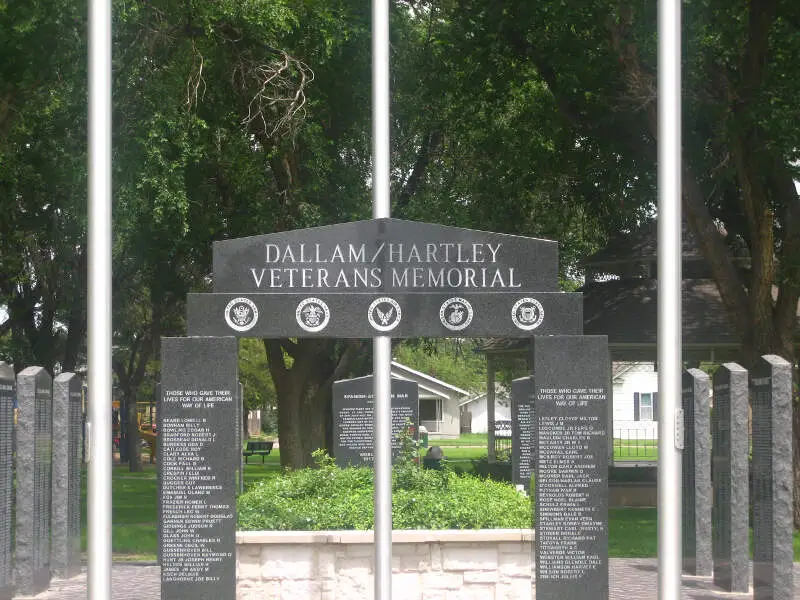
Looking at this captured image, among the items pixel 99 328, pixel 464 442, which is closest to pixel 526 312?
pixel 99 328

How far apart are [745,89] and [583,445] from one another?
976 cm

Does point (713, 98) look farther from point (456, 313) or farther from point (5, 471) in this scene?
point (5, 471)

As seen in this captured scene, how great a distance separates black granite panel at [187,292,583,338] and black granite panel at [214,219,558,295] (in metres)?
0.10

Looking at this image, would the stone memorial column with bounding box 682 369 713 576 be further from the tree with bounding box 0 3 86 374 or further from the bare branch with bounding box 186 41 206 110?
the tree with bounding box 0 3 86 374

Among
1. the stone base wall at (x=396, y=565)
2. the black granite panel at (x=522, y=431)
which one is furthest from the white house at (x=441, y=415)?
the stone base wall at (x=396, y=565)

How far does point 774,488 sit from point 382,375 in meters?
3.88

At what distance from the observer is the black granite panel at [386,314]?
36.0 ft

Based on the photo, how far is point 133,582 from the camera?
14516 millimetres

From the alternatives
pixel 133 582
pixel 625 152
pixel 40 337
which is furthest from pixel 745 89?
pixel 40 337

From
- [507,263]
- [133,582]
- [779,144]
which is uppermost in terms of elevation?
[779,144]

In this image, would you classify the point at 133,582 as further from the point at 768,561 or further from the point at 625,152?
the point at 625,152

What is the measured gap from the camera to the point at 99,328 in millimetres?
9328

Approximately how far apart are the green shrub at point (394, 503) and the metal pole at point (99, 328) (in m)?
2.98

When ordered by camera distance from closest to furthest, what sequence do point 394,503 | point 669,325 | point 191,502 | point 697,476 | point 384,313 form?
1. point 669,325
2. point 384,313
3. point 191,502
4. point 394,503
5. point 697,476
